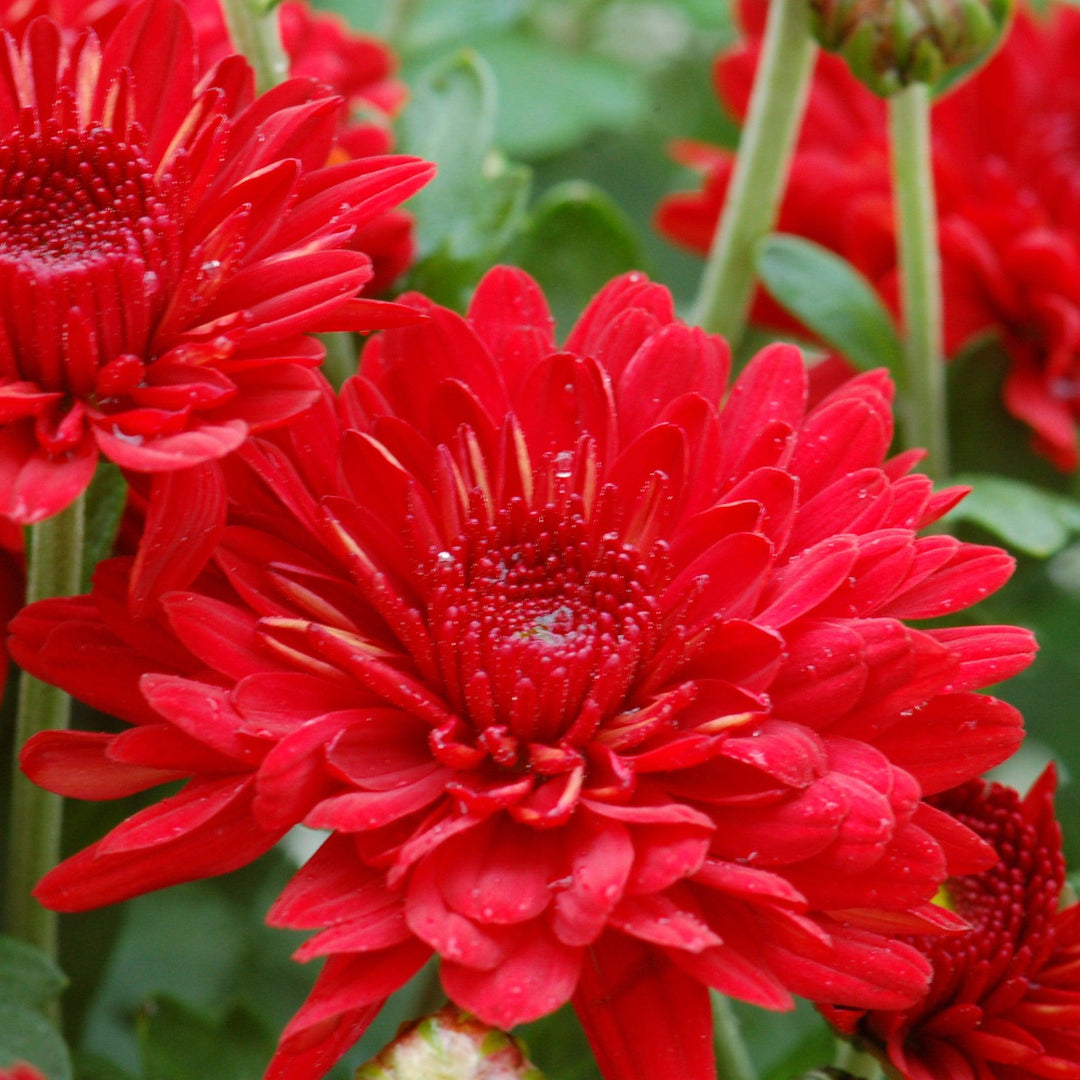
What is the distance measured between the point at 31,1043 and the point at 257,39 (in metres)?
0.32

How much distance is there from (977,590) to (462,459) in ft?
0.48

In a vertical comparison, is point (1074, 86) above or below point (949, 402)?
above

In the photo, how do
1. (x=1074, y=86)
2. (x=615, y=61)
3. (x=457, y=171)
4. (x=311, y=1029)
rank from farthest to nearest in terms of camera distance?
1. (x=615, y=61)
2. (x=1074, y=86)
3. (x=457, y=171)
4. (x=311, y=1029)

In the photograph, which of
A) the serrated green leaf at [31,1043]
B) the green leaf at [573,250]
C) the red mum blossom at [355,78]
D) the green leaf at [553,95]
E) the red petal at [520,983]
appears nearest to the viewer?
the red petal at [520,983]

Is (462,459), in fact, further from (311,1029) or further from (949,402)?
(949,402)

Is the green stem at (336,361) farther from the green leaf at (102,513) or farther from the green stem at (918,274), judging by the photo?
the green stem at (918,274)

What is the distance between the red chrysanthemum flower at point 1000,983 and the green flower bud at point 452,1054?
0.09 meters

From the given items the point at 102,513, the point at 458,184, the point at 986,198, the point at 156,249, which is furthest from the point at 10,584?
the point at 986,198

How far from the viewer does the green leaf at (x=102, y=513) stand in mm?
451

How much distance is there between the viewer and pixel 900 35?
0.52 metres

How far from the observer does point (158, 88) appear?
0.42 m

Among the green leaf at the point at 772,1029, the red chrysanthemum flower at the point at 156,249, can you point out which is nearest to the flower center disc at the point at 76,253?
the red chrysanthemum flower at the point at 156,249

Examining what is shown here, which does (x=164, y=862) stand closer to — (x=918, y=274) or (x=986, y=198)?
(x=918, y=274)

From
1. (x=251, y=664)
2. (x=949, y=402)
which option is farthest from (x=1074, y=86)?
(x=251, y=664)
